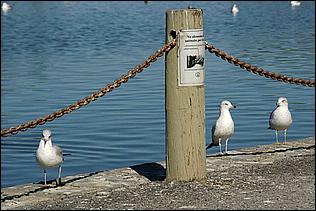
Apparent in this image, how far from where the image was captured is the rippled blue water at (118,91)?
14.4m

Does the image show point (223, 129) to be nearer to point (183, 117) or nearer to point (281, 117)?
point (281, 117)

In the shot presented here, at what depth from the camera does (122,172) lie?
391 inches

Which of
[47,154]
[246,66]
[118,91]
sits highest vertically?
[246,66]

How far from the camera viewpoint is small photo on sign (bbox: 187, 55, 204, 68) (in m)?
8.88

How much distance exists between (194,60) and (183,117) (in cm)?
56

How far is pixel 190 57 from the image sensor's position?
8.89m

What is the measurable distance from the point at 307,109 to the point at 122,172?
8659 millimetres

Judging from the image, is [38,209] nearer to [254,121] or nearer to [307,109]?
[254,121]

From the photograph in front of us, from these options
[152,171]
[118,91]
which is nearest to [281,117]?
[152,171]

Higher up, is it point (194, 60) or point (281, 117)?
point (194, 60)

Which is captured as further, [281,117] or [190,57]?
[281,117]

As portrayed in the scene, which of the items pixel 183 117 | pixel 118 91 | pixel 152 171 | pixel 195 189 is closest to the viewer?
pixel 195 189

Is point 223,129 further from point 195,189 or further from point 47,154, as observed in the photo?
point 195,189

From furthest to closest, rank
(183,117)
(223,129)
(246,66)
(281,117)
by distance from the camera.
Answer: (281,117)
(223,129)
(246,66)
(183,117)
